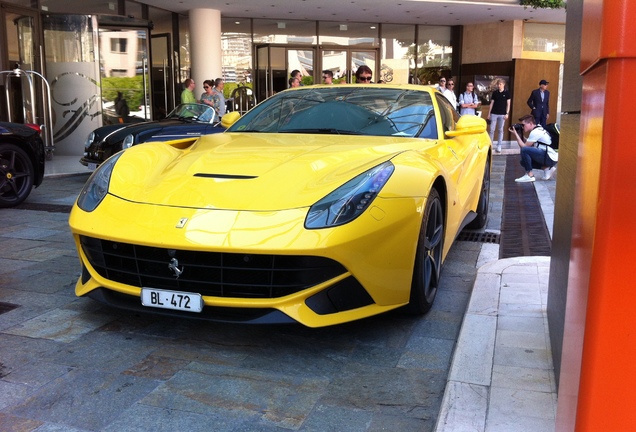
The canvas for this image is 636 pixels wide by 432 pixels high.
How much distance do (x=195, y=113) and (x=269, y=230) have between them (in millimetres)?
7128

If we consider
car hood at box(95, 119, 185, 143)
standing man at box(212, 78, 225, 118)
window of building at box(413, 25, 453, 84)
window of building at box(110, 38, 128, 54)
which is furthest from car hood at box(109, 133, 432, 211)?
window of building at box(413, 25, 453, 84)

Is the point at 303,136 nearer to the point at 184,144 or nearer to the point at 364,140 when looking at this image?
the point at 364,140

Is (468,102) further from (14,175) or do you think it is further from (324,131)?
(324,131)

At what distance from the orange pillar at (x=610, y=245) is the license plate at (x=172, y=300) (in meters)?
2.04

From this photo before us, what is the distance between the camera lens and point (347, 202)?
2.96 m

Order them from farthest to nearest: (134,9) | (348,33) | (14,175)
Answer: (348,33) < (134,9) < (14,175)

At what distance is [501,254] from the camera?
5.09 m

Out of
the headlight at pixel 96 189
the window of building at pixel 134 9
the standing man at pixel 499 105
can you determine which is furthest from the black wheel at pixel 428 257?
the window of building at pixel 134 9

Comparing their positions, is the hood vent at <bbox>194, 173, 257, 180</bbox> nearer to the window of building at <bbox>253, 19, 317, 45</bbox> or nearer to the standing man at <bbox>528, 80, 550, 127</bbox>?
the standing man at <bbox>528, 80, 550, 127</bbox>

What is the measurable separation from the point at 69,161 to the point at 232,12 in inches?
326

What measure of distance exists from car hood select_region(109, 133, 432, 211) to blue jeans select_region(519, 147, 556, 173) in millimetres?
6241

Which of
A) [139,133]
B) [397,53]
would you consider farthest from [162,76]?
[139,133]

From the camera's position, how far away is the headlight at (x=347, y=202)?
288 centimetres

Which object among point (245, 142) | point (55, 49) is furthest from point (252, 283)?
point (55, 49)
